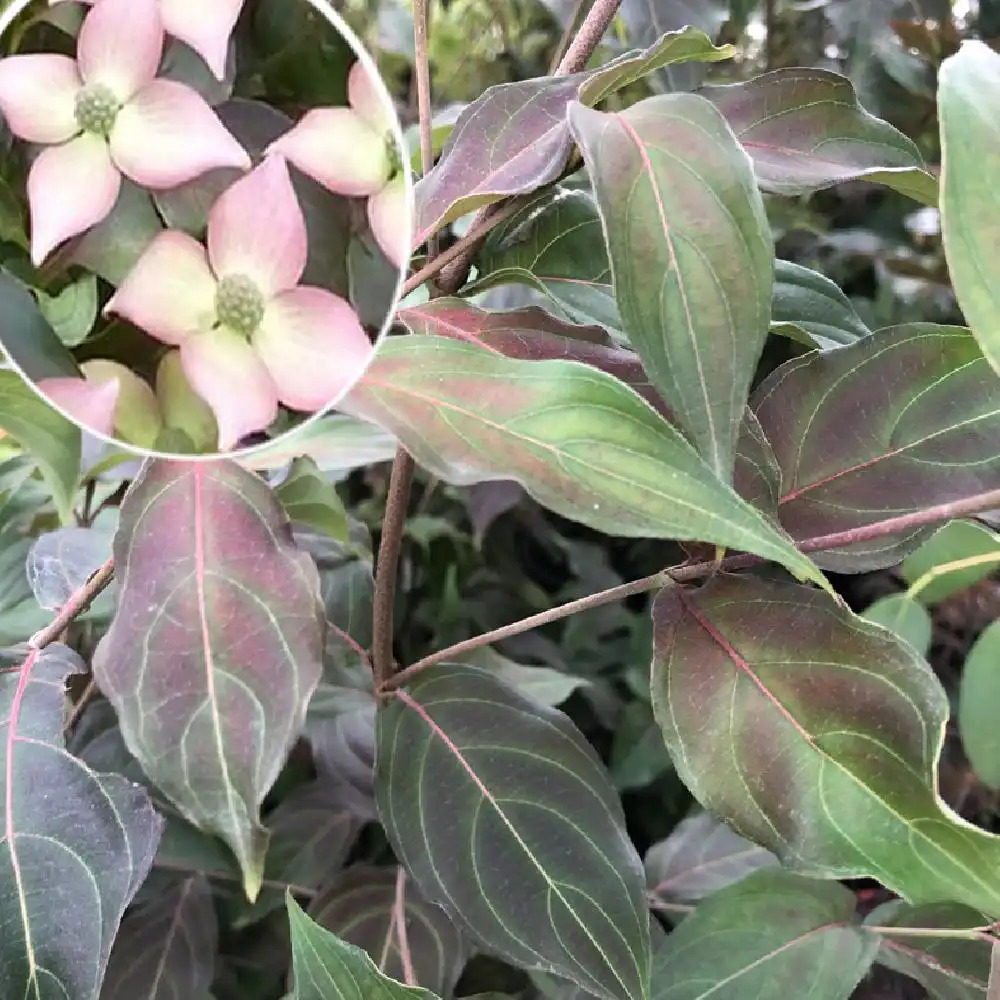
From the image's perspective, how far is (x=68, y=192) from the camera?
1.04 ft

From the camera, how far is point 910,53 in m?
1.21

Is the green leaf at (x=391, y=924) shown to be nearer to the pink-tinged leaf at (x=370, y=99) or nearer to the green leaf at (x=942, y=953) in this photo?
the green leaf at (x=942, y=953)

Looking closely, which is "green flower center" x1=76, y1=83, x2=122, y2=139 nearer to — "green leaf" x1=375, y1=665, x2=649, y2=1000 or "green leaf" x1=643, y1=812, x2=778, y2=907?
"green leaf" x1=375, y1=665, x2=649, y2=1000

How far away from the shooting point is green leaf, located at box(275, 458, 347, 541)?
537 millimetres

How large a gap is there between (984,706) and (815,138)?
30 centimetres

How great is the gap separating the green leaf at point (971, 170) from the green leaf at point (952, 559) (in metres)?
0.18

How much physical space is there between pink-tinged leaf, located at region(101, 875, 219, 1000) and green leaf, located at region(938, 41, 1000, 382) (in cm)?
58

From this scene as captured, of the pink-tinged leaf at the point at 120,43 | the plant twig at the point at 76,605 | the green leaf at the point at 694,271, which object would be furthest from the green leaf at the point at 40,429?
the green leaf at the point at 694,271

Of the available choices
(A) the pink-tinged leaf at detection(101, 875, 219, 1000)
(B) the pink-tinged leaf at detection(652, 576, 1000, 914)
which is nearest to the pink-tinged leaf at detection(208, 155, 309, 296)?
(B) the pink-tinged leaf at detection(652, 576, 1000, 914)

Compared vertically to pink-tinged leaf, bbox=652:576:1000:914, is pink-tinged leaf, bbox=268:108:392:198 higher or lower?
higher

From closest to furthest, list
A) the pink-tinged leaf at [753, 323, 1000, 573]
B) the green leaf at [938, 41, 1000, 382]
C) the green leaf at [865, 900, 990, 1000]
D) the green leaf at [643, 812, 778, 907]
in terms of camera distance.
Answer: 1. the green leaf at [938, 41, 1000, 382]
2. the pink-tinged leaf at [753, 323, 1000, 573]
3. the green leaf at [865, 900, 990, 1000]
4. the green leaf at [643, 812, 778, 907]

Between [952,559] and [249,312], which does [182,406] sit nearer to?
[249,312]

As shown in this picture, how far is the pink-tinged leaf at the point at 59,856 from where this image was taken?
1.23ft

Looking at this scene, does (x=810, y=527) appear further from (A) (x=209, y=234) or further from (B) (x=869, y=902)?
(B) (x=869, y=902)
